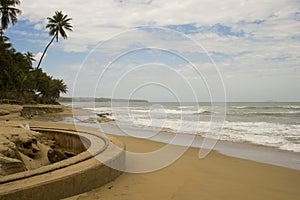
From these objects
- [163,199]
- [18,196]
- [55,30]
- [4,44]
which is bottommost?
[163,199]

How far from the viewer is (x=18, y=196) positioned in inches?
131

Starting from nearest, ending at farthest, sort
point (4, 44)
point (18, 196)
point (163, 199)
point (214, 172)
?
1. point (18, 196)
2. point (163, 199)
3. point (214, 172)
4. point (4, 44)

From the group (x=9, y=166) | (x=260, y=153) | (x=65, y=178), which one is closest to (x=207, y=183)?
(x=65, y=178)

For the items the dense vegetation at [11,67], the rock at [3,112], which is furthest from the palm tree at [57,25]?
the rock at [3,112]

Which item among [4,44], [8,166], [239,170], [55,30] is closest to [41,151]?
[8,166]

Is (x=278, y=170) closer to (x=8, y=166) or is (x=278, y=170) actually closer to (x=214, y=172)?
(x=214, y=172)

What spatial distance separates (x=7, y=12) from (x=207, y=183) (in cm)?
3134

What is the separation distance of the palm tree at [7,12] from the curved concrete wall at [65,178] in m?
29.4

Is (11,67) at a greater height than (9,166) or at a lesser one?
greater

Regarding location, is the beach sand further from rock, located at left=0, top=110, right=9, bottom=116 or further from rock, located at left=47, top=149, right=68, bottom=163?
rock, located at left=0, top=110, right=9, bottom=116

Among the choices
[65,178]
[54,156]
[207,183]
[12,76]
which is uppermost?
[12,76]

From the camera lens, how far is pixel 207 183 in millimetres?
5023

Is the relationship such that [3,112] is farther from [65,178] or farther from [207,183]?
[207,183]

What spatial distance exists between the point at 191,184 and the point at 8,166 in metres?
3.17
